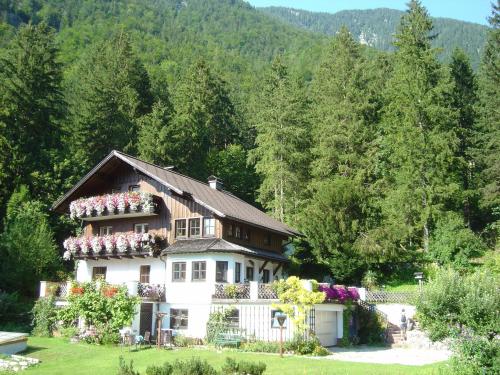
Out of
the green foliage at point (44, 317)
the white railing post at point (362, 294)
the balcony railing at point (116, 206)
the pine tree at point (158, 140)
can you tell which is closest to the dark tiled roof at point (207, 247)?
the balcony railing at point (116, 206)

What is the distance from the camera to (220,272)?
30781 mm

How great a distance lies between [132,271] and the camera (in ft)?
113

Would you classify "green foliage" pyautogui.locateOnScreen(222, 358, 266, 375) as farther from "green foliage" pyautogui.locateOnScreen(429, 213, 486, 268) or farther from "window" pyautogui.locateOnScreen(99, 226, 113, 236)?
"green foliage" pyautogui.locateOnScreen(429, 213, 486, 268)

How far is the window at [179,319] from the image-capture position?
30.2 meters

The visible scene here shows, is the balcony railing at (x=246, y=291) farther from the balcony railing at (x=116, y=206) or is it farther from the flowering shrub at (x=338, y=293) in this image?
the balcony railing at (x=116, y=206)

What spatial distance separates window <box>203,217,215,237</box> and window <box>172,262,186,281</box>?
2.22m

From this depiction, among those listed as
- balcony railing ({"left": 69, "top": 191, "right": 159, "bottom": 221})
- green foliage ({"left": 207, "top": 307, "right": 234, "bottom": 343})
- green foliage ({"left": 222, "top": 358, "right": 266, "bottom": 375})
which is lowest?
green foliage ({"left": 222, "top": 358, "right": 266, "bottom": 375})

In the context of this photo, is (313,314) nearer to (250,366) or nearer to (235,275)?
(235,275)

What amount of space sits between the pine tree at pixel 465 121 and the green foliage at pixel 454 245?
5.66m

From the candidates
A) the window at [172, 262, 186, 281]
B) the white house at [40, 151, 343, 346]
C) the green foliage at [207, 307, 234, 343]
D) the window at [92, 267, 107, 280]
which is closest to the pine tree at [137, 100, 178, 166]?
the white house at [40, 151, 343, 346]

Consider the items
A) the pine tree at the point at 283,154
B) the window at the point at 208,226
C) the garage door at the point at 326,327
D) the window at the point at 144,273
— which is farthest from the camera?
the pine tree at the point at 283,154

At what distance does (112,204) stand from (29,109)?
17.6 m

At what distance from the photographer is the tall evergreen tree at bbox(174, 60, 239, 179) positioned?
52969 millimetres

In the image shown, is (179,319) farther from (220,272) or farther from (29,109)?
(29,109)
